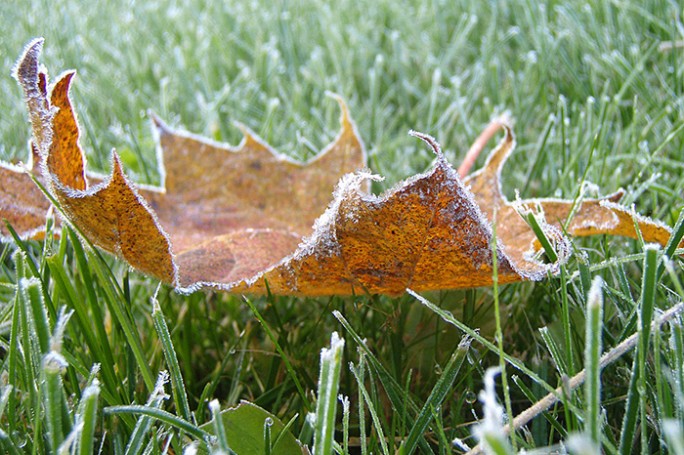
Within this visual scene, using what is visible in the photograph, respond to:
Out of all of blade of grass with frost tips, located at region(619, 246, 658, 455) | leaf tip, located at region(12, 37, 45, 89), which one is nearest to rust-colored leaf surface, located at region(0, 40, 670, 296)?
leaf tip, located at region(12, 37, 45, 89)

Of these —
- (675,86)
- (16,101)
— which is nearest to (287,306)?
(675,86)

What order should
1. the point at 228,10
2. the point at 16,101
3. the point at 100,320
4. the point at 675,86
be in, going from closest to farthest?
the point at 100,320 < the point at 675,86 < the point at 16,101 < the point at 228,10

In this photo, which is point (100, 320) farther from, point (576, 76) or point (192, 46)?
point (192, 46)

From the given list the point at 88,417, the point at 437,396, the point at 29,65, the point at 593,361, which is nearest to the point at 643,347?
the point at 593,361

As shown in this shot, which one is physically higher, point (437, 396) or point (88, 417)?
point (88, 417)

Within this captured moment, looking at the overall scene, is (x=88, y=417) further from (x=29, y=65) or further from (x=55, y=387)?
(x=29, y=65)

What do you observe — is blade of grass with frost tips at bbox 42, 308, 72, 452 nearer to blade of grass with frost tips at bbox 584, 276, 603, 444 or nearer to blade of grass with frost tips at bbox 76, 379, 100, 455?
blade of grass with frost tips at bbox 76, 379, 100, 455

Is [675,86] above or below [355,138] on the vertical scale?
below

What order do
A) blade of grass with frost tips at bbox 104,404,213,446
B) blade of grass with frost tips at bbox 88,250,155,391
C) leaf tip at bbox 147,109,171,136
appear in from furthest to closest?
leaf tip at bbox 147,109,171,136, blade of grass with frost tips at bbox 88,250,155,391, blade of grass with frost tips at bbox 104,404,213,446
